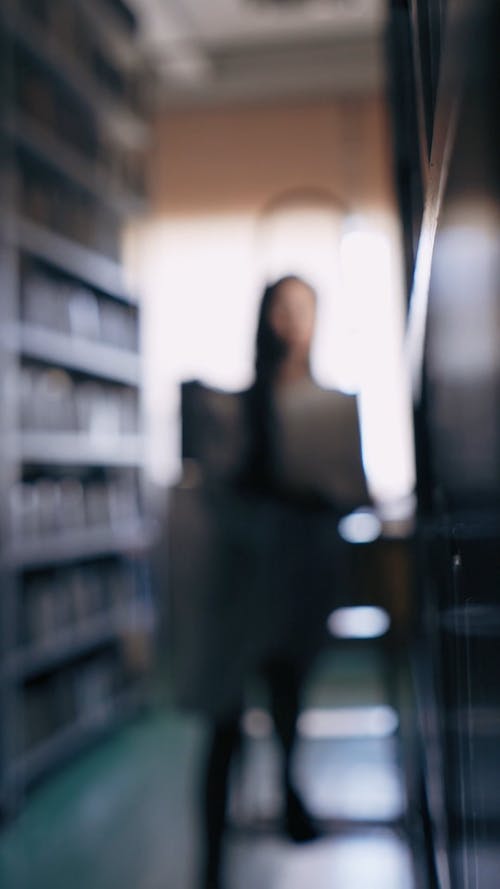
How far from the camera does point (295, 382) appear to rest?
188 centimetres

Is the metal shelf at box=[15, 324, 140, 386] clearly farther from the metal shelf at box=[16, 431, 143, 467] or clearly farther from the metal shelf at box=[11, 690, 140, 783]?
the metal shelf at box=[11, 690, 140, 783]

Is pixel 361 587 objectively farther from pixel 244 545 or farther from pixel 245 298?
pixel 245 298

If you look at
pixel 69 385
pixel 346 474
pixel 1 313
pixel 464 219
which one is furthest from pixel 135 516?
pixel 464 219

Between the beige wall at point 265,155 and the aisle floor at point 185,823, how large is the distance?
303 centimetres

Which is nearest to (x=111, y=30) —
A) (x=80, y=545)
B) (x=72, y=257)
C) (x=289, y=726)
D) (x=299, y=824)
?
(x=72, y=257)

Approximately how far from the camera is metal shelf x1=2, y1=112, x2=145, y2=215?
3.16 metres

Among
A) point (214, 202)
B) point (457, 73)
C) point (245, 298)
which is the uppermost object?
point (214, 202)

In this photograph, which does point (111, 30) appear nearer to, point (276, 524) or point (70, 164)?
point (70, 164)

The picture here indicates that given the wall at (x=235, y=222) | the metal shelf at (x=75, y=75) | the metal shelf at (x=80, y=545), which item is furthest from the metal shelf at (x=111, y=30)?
the metal shelf at (x=80, y=545)

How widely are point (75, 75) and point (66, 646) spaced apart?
2.09 meters

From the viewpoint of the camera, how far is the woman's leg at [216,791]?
1903 millimetres

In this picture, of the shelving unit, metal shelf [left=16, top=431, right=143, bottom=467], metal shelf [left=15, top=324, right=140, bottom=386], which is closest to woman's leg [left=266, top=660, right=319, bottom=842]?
the shelving unit

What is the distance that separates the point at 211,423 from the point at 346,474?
0.28 meters

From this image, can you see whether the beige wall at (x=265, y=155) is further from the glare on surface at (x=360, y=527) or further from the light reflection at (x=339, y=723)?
A: the glare on surface at (x=360, y=527)
